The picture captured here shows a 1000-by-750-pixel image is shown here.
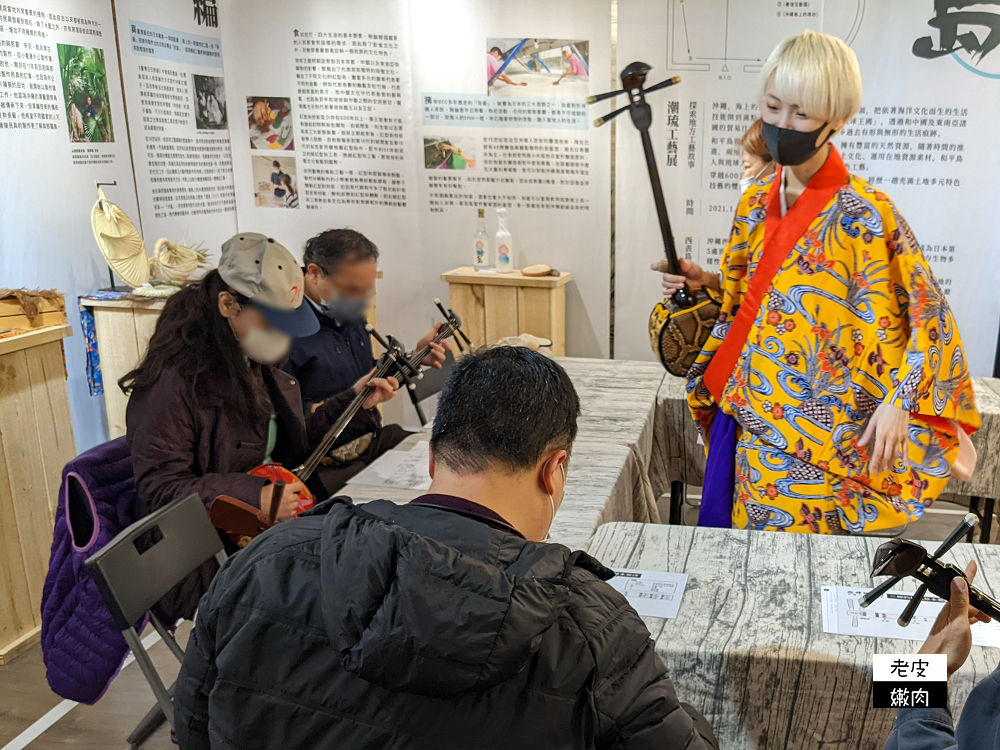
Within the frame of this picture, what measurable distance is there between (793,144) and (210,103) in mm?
3545

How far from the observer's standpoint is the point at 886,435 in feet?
5.45

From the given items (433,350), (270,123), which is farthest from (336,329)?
(270,123)

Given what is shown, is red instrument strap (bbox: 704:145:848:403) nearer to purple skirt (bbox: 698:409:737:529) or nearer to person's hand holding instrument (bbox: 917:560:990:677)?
purple skirt (bbox: 698:409:737:529)

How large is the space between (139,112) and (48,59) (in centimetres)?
55

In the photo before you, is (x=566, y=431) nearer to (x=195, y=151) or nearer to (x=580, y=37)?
(x=580, y=37)

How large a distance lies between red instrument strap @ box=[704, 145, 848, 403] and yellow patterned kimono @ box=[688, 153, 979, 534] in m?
0.02

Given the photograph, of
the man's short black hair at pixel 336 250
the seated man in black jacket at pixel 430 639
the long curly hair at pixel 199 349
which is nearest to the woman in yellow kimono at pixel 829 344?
the seated man in black jacket at pixel 430 639

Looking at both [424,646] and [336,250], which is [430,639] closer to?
[424,646]

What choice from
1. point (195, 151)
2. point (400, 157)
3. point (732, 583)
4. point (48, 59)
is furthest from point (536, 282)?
point (732, 583)

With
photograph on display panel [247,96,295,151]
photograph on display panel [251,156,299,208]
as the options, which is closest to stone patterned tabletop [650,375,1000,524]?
photograph on display panel [251,156,299,208]

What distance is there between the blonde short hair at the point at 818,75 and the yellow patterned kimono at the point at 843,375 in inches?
6.6

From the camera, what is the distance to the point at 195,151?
425 cm

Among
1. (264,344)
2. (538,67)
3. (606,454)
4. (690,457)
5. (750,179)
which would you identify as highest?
(538,67)

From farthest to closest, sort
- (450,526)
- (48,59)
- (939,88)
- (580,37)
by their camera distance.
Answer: (580,37), (939,88), (48,59), (450,526)
